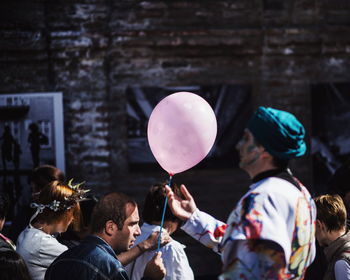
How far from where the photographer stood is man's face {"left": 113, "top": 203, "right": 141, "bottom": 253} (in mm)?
2855

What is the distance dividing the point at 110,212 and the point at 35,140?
3777 mm

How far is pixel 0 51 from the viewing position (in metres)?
6.58

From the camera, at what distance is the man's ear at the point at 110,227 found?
111 inches

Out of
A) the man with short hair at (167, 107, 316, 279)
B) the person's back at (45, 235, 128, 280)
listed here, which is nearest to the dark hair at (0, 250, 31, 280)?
the person's back at (45, 235, 128, 280)

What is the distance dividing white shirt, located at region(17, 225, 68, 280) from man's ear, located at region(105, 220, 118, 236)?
2.01 ft

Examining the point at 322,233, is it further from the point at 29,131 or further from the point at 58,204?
the point at 29,131

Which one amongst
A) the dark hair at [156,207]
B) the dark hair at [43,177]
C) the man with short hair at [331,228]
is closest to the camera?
the man with short hair at [331,228]

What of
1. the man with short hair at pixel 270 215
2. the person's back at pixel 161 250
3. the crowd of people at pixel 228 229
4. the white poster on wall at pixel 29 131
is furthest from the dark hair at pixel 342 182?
the white poster on wall at pixel 29 131

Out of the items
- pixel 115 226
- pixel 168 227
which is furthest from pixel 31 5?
pixel 115 226

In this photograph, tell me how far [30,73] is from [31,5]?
2.48ft

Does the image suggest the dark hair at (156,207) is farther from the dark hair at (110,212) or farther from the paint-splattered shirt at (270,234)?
the paint-splattered shirt at (270,234)

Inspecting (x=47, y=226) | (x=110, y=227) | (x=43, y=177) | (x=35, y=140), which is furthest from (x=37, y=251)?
(x=35, y=140)

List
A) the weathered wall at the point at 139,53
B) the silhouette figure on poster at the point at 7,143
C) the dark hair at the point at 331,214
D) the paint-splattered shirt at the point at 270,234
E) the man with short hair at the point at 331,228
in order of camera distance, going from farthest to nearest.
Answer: the weathered wall at the point at 139,53 < the silhouette figure on poster at the point at 7,143 < the dark hair at the point at 331,214 < the man with short hair at the point at 331,228 < the paint-splattered shirt at the point at 270,234

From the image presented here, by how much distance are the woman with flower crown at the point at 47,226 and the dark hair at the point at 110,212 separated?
588mm
